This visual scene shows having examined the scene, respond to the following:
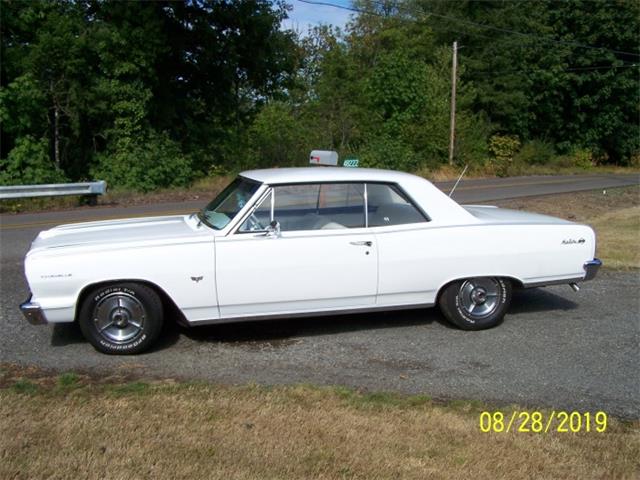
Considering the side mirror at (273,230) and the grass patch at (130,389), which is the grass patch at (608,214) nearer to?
the side mirror at (273,230)

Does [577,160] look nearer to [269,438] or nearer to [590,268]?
[590,268]

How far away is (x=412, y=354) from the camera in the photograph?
5418 mm

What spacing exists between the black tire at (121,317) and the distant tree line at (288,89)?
16.0m

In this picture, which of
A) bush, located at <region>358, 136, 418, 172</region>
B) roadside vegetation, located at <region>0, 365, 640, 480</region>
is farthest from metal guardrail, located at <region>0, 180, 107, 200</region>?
roadside vegetation, located at <region>0, 365, 640, 480</region>

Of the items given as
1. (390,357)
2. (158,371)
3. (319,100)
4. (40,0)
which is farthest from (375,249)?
(319,100)

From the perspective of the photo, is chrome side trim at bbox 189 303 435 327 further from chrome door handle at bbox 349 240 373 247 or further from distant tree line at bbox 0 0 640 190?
distant tree line at bbox 0 0 640 190

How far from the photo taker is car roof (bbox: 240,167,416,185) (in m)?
5.69

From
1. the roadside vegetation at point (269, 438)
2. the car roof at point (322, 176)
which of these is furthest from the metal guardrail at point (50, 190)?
the roadside vegetation at point (269, 438)

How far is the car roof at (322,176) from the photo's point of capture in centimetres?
569

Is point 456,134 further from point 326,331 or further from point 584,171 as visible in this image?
point 326,331

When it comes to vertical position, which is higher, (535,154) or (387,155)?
(387,155)

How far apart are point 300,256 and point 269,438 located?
6.38 ft

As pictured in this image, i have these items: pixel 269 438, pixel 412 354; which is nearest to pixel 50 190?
pixel 412 354
